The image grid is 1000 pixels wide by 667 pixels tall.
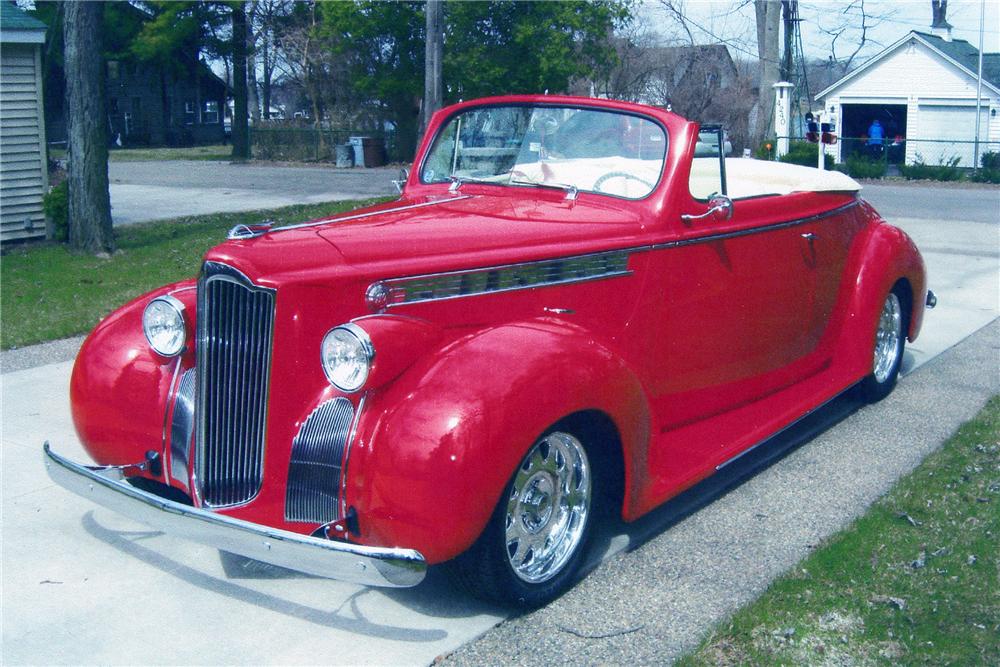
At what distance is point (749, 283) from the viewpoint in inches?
190

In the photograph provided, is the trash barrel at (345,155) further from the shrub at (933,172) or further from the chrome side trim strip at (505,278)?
the chrome side trim strip at (505,278)

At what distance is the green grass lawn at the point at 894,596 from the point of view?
328 centimetres

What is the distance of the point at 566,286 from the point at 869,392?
2.97m

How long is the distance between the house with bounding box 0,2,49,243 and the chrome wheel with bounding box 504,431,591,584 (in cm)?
1153

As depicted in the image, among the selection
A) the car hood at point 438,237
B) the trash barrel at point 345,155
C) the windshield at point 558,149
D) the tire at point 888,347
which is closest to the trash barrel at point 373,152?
the trash barrel at point 345,155

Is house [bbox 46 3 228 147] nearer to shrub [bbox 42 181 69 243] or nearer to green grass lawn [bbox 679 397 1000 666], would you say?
shrub [bbox 42 181 69 243]

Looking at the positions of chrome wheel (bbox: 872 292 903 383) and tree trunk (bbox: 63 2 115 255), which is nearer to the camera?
chrome wheel (bbox: 872 292 903 383)

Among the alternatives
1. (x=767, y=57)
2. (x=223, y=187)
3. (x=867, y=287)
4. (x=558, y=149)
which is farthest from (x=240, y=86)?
(x=558, y=149)

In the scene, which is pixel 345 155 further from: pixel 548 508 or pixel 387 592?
pixel 548 508

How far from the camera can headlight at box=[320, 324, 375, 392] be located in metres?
3.21

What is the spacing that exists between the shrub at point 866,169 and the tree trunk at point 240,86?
19615 millimetres

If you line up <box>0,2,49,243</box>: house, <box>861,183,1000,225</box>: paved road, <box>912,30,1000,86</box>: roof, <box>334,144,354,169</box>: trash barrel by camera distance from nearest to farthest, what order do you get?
<box>0,2,49,243</box>: house
<box>861,183,1000,225</box>: paved road
<box>334,144,354,169</box>: trash barrel
<box>912,30,1000,86</box>: roof

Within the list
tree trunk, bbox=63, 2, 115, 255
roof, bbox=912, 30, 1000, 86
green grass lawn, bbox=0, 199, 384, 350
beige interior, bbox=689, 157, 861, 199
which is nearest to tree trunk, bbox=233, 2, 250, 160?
green grass lawn, bbox=0, 199, 384, 350

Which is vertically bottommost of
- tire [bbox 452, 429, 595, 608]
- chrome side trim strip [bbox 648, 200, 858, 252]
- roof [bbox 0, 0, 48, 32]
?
tire [bbox 452, 429, 595, 608]
